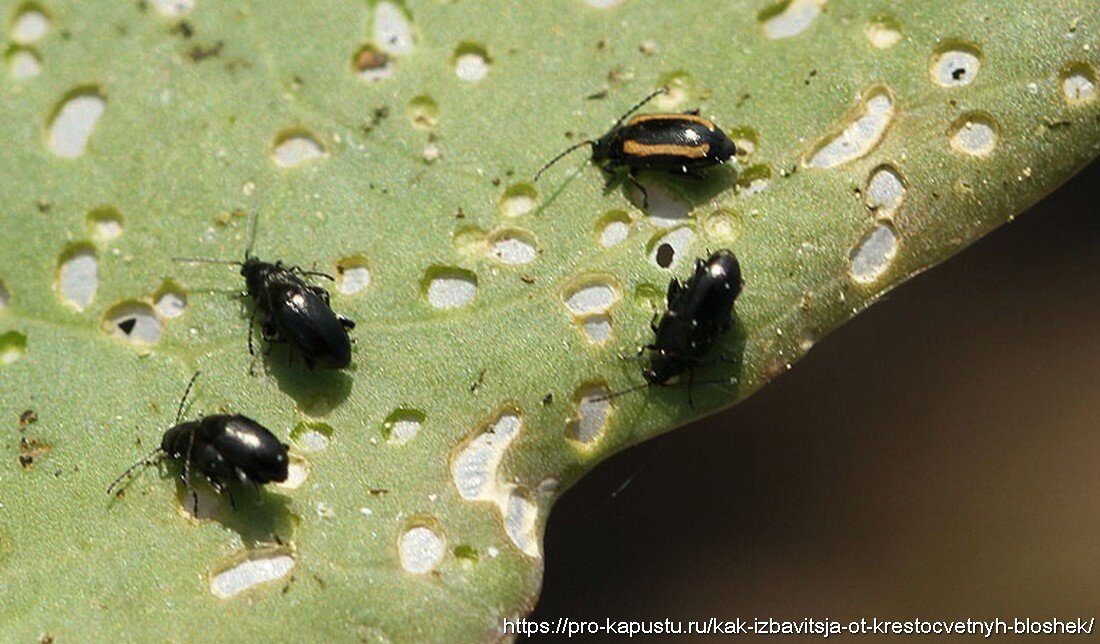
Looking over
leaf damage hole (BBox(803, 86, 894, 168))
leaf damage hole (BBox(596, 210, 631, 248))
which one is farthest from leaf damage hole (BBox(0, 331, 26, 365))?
leaf damage hole (BBox(803, 86, 894, 168))

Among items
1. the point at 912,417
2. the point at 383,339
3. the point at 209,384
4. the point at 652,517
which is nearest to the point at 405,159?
the point at 383,339

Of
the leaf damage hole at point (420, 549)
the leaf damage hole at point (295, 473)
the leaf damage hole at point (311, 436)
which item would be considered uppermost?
the leaf damage hole at point (311, 436)

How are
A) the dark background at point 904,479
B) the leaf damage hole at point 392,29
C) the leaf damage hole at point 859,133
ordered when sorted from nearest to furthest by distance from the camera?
1. the leaf damage hole at point 859,133
2. the leaf damage hole at point 392,29
3. the dark background at point 904,479

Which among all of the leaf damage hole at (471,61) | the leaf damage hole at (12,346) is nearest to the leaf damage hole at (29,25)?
the leaf damage hole at (12,346)

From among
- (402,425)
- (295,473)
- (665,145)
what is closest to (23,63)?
(295,473)

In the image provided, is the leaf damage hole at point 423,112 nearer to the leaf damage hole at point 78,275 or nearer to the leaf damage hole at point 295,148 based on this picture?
the leaf damage hole at point 295,148

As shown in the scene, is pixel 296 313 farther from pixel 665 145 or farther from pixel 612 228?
pixel 665 145

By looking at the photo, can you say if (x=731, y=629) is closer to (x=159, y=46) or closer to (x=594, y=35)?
(x=594, y=35)
